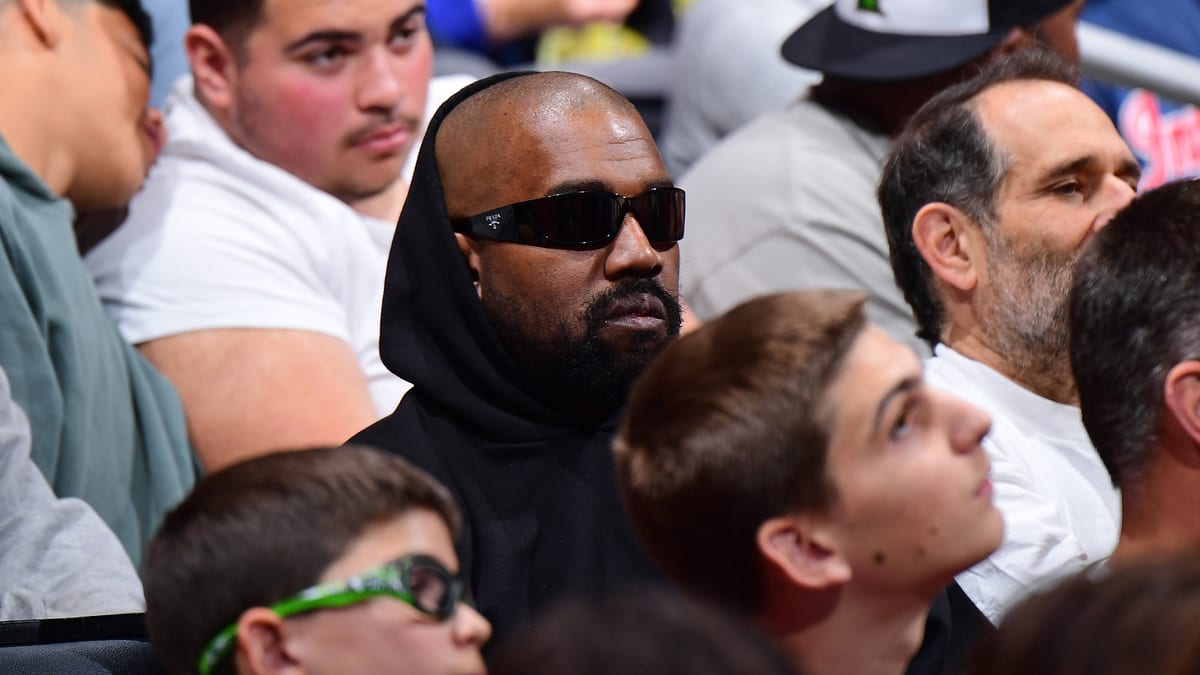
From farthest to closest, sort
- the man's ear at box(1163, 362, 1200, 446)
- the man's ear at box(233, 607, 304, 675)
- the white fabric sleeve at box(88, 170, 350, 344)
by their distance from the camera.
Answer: the white fabric sleeve at box(88, 170, 350, 344) < the man's ear at box(1163, 362, 1200, 446) < the man's ear at box(233, 607, 304, 675)

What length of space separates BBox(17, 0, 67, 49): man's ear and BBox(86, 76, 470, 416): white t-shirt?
0.31 meters

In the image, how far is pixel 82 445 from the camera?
2.80m

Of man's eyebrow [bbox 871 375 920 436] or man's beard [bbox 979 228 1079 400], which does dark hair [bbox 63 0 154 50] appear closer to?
man's beard [bbox 979 228 1079 400]

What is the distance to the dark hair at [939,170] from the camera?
104 inches

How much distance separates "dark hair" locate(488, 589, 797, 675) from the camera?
104 cm

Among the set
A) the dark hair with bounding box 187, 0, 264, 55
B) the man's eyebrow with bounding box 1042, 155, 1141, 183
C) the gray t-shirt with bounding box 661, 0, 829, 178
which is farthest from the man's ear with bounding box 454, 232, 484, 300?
the gray t-shirt with bounding box 661, 0, 829, 178

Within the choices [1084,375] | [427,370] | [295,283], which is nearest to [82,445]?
[295,283]

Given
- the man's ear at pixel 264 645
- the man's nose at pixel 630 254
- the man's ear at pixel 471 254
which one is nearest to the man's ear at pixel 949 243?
the man's nose at pixel 630 254

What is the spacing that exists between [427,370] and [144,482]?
829 millimetres

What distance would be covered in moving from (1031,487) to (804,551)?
800 mm

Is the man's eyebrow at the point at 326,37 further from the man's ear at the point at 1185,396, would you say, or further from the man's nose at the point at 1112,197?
the man's ear at the point at 1185,396

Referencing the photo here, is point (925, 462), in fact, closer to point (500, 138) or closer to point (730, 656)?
point (730, 656)

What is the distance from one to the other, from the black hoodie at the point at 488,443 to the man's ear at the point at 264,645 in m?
0.57

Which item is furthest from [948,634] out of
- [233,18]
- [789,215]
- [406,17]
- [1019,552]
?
[233,18]
